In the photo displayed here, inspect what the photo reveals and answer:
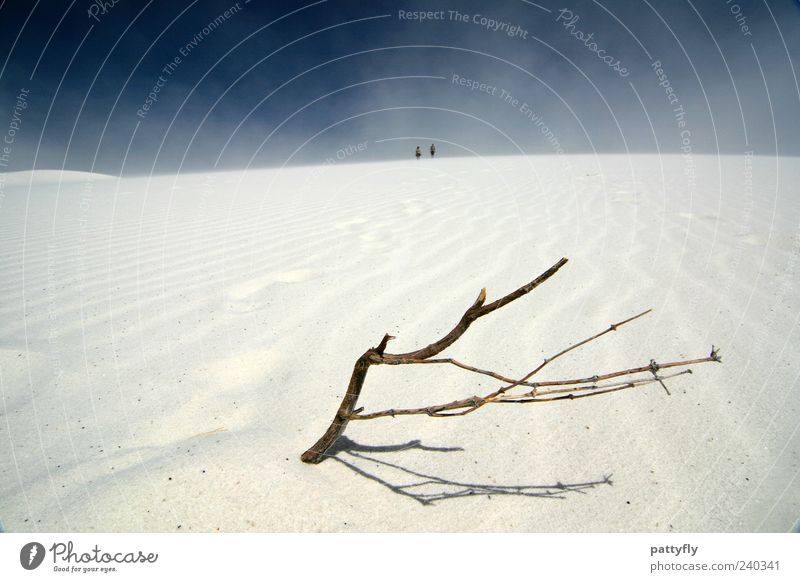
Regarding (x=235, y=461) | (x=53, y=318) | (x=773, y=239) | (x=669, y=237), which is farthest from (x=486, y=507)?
(x=773, y=239)

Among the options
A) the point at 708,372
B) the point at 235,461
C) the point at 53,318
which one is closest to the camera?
the point at 235,461

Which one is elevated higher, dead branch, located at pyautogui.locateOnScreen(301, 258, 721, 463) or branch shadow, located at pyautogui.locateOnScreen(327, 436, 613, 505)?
dead branch, located at pyautogui.locateOnScreen(301, 258, 721, 463)

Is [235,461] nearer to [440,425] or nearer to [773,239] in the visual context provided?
[440,425]

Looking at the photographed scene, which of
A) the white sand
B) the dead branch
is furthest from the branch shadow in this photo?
the dead branch

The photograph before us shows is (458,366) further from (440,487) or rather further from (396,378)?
(396,378)

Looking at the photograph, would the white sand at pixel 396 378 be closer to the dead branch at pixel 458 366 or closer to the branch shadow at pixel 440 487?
the branch shadow at pixel 440 487

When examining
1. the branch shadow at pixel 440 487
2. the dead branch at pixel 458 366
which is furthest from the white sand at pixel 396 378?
the dead branch at pixel 458 366

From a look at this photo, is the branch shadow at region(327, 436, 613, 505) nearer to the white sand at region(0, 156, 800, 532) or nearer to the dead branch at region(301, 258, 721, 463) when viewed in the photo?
the white sand at region(0, 156, 800, 532)

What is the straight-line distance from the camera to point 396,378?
236 centimetres

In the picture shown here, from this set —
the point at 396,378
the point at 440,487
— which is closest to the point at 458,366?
the point at 440,487

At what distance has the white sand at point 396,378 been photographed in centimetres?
143

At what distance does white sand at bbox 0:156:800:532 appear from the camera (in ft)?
4.68
